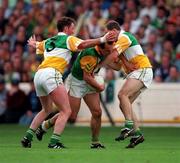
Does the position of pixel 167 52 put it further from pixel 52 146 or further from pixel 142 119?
pixel 52 146

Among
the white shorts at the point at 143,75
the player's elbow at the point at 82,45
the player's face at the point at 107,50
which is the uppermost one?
the player's elbow at the point at 82,45

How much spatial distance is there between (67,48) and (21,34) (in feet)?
47.3

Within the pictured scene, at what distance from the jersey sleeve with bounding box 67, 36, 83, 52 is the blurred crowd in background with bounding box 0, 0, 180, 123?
1107 centimetres

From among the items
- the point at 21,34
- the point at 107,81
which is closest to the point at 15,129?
the point at 107,81

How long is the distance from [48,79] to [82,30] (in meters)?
13.4

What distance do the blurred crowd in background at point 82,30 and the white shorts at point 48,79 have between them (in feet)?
36.5

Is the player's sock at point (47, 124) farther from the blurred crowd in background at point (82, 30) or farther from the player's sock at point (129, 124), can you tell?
the blurred crowd in background at point (82, 30)

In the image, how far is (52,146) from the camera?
1648 centimetres

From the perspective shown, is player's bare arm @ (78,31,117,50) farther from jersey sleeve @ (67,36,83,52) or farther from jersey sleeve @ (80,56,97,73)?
jersey sleeve @ (80,56,97,73)

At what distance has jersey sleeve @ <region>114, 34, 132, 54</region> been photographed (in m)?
17.5

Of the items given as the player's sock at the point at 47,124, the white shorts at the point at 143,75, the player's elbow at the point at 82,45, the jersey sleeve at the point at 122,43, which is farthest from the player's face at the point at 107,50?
the player's sock at the point at 47,124

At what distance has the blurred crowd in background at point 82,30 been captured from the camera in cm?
2827

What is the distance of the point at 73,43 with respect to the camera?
54.5 feet

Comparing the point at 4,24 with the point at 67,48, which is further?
the point at 4,24
